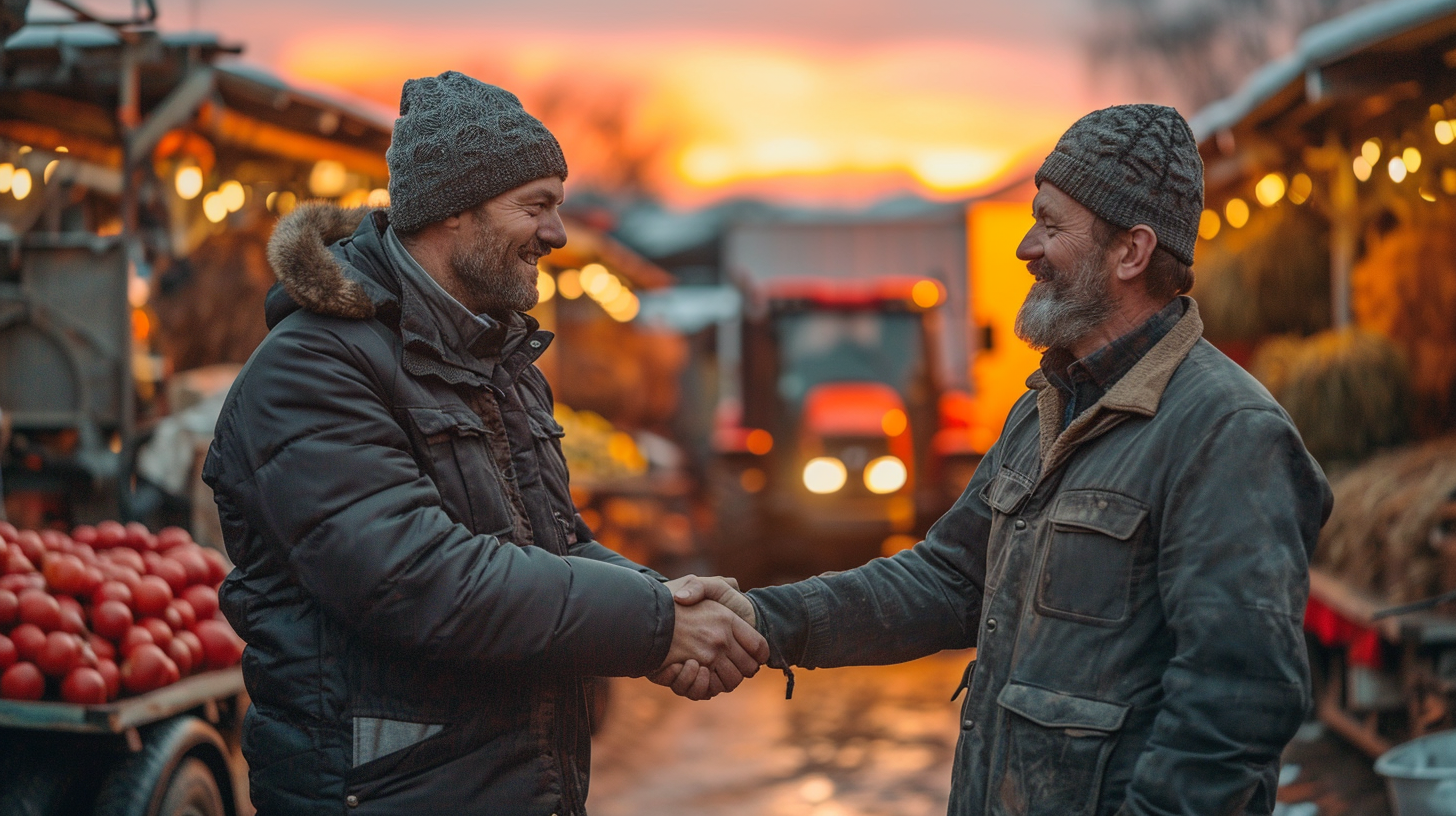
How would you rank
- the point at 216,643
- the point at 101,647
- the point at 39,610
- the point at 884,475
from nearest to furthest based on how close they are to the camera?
the point at 39,610, the point at 101,647, the point at 216,643, the point at 884,475

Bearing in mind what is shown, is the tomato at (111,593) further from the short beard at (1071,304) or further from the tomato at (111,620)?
the short beard at (1071,304)

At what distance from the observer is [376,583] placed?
2.55m

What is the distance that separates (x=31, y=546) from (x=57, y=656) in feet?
1.78

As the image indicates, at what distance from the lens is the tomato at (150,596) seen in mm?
4707

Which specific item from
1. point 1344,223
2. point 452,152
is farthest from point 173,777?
point 1344,223

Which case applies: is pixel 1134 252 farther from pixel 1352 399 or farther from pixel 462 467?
pixel 1352 399

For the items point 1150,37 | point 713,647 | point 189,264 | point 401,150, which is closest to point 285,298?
point 401,150

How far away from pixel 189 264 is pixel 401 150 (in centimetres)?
724

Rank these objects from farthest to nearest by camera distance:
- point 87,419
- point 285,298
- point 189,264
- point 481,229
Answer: point 189,264 → point 87,419 → point 481,229 → point 285,298

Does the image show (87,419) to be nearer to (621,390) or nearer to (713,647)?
(713,647)

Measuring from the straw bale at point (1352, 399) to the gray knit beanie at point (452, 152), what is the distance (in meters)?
6.25

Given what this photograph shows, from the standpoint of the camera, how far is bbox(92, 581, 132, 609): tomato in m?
4.59

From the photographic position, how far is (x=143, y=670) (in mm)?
4453

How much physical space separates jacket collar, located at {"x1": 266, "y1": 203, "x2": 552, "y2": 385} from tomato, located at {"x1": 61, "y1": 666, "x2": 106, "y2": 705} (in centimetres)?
203
